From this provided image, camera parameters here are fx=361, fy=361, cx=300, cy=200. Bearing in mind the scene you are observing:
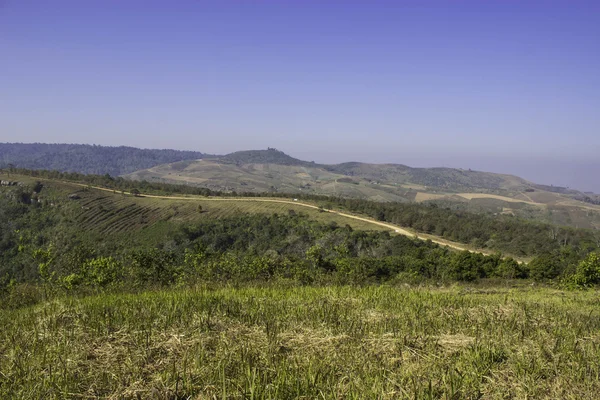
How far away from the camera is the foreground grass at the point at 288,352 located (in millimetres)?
3453

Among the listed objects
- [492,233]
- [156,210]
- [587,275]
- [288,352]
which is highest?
[288,352]

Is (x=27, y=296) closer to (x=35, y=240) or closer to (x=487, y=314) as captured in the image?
(x=487, y=314)

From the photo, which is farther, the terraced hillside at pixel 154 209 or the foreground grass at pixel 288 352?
the terraced hillside at pixel 154 209

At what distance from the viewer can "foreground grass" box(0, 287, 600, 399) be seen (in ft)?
11.3

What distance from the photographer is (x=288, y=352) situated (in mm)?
4367

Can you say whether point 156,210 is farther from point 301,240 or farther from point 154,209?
point 301,240

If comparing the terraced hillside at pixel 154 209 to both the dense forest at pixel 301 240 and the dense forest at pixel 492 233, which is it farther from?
the dense forest at pixel 492 233

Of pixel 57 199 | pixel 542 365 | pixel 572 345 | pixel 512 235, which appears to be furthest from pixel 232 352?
pixel 57 199

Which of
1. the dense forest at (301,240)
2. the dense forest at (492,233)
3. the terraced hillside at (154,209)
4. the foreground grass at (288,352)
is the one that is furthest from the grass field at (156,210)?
the foreground grass at (288,352)

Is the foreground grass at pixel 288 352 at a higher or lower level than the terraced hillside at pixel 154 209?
higher

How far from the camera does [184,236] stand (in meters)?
76.9

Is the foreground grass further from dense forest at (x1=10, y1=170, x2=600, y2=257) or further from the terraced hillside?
the terraced hillside

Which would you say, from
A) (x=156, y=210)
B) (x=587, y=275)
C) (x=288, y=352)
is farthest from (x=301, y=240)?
(x=288, y=352)

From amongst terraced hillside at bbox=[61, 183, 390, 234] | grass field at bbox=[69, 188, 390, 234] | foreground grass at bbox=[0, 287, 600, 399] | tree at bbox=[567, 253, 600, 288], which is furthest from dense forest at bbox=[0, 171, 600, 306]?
foreground grass at bbox=[0, 287, 600, 399]
